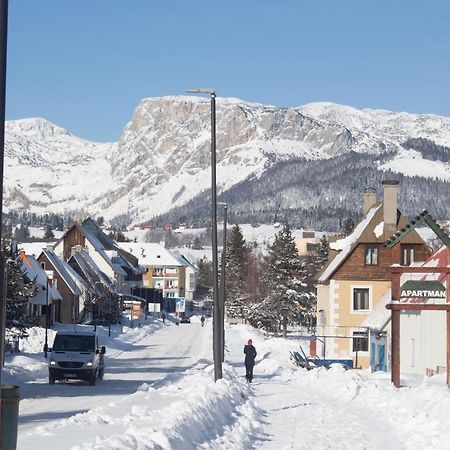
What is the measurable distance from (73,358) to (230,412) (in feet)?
46.0

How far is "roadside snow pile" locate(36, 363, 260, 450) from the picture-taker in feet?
48.5

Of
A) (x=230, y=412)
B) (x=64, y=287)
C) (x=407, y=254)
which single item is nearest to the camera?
(x=230, y=412)

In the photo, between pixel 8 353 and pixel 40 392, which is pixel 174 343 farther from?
pixel 40 392

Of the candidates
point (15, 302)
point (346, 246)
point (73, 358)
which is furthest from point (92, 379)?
point (346, 246)

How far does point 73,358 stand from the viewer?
36.8 metres

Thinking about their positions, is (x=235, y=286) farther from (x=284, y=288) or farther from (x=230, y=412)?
(x=230, y=412)

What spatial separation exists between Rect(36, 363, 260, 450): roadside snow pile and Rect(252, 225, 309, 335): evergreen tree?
7495 cm

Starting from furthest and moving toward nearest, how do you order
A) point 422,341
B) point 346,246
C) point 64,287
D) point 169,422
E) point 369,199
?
point 64,287, point 369,199, point 346,246, point 422,341, point 169,422

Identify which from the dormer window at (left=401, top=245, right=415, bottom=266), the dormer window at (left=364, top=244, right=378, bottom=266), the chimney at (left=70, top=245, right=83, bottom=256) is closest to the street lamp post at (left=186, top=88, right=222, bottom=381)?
the dormer window at (left=364, top=244, right=378, bottom=266)

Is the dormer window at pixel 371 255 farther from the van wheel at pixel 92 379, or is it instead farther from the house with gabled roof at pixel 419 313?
the van wheel at pixel 92 379

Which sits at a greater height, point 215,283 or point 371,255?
point 371,255

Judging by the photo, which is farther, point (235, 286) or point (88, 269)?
point (235, 286)

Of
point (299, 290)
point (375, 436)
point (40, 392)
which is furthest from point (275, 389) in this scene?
point (299, 290)

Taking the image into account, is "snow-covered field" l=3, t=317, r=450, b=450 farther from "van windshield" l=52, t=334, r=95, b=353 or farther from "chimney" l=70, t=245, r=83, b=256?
"chimney" l=70, t=245, r=83, b=256
